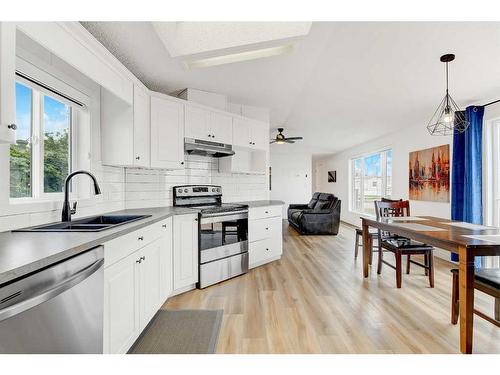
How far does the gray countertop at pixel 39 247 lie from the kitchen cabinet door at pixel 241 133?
88.9 inches

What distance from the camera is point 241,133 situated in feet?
11.9

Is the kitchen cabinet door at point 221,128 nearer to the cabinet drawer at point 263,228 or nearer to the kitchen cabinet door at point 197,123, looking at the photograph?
the kitchen cabinet door at point 197,123

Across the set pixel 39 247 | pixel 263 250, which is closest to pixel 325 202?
pixel 263 250

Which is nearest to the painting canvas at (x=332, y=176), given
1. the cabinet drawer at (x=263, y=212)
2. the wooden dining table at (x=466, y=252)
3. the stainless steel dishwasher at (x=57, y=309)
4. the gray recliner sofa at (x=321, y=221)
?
the gray recliner sofa at (x=321, y=221)

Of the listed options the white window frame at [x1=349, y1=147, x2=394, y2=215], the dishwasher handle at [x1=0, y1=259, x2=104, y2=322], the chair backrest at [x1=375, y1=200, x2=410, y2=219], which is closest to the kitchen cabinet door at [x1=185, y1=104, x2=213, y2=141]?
the dishwasher handle at [x1=0, y1=259, x2=104, y2=322]

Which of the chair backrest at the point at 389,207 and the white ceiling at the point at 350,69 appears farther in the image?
the chair backrest at the point at 389,207

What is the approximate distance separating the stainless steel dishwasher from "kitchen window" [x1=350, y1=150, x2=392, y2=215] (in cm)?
643

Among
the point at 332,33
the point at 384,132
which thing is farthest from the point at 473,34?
the point at 384,132

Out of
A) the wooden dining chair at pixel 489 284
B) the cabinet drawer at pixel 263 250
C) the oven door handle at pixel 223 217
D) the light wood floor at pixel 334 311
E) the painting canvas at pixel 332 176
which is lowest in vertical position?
the light wood floor at pixel 334 311

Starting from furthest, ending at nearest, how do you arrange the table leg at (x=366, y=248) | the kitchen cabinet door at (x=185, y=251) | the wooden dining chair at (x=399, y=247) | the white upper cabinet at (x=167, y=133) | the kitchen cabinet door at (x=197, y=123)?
the table leg at (x=366, y=248) → the kitchen cabinet door at (x=197, y=123) → the wooden dining chair at (x=399, y=247) → the white upper cabinet at (x=167, y=133) → the kitchen cabinet door at (x=185, y=251)

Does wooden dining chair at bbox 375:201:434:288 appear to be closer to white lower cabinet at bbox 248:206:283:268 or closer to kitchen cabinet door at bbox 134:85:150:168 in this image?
white lower cabinet at bbox 248:206:283:268

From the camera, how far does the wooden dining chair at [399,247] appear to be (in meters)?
2.80
